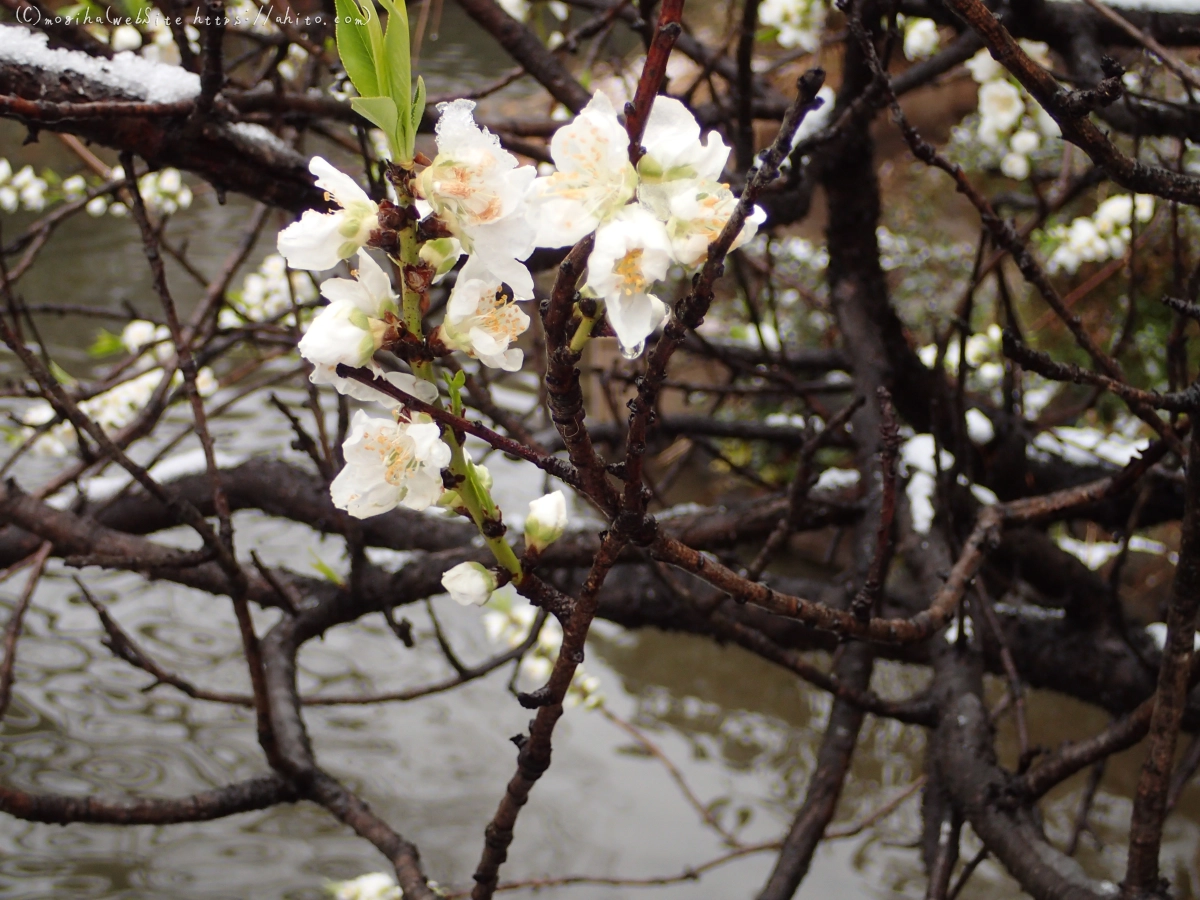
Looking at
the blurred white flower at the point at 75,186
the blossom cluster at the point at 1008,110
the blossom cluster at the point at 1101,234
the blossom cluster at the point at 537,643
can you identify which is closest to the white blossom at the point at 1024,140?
the blossom cluster at the point at 1008,110

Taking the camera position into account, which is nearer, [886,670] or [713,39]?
[886,670]

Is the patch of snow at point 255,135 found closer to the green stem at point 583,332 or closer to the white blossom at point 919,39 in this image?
the green stem at point 583,332

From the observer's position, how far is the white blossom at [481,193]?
44cm

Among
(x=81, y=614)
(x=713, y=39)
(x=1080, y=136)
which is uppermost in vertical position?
(x=713, y=39)

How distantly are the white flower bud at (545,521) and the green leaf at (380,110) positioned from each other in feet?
0.74

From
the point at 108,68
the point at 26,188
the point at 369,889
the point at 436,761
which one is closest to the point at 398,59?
the point at 108,68

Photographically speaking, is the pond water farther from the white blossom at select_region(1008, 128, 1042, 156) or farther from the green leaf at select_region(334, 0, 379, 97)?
the white blossom at select_region(1008, 128, 1042, 156)

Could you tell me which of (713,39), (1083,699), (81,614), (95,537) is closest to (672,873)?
(1083,699)

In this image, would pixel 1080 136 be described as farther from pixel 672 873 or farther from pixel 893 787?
pixel 893 787

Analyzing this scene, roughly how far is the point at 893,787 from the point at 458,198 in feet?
7.16

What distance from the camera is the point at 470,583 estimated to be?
0.55 metres

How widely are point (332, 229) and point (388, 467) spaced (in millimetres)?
126

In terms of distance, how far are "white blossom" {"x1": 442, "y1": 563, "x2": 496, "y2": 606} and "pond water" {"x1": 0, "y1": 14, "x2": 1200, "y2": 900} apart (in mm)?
932

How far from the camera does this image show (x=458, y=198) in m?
0.44
